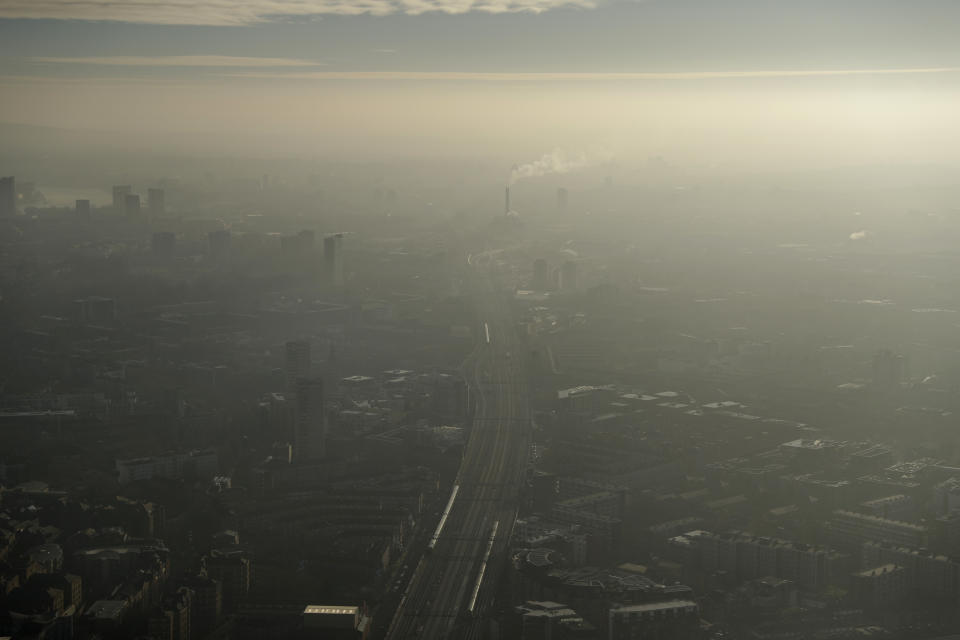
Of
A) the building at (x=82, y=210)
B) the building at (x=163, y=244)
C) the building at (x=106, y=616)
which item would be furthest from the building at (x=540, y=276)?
the building at (x=106, y=616)

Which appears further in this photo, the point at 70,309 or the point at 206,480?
the point at 70,309

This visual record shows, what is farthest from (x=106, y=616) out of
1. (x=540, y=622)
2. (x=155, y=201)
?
(x=155, y=201)

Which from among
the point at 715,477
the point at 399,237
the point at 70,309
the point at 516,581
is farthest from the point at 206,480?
the point at 399,237

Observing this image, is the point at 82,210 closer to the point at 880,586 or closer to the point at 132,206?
the point at 132,206

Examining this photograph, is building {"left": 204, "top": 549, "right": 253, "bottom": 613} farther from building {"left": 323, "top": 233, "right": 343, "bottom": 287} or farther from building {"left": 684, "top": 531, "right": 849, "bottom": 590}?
building {"left": 323, "top": 233, "right": 343, "bottom": 287}

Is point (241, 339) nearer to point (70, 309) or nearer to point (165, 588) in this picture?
point (70, 309)
